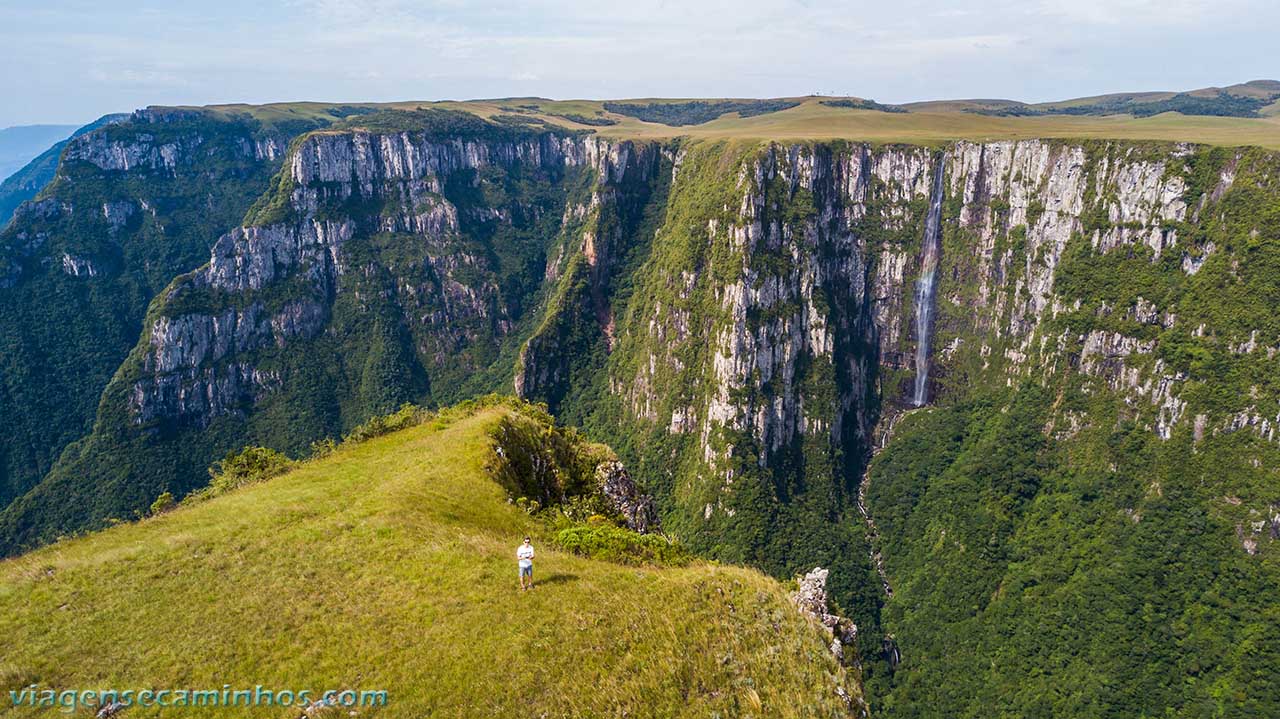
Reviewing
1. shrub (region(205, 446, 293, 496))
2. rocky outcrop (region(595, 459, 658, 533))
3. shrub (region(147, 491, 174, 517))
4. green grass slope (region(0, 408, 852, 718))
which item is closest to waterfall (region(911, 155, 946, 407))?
rocky outcrop (region(595, 459, 658, 533))

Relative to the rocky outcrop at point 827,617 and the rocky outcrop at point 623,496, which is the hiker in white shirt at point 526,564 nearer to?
the rocky outcrop at point 827,617

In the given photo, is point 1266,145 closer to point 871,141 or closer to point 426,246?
point 871,141

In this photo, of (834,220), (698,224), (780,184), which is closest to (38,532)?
(698,224)

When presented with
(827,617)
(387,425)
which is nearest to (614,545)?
(827,617)

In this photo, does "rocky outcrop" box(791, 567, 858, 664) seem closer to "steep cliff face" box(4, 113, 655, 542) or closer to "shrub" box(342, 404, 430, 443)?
"shrub" box(342, 404, 430, 443)

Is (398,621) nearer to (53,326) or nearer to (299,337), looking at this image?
(299,337)
